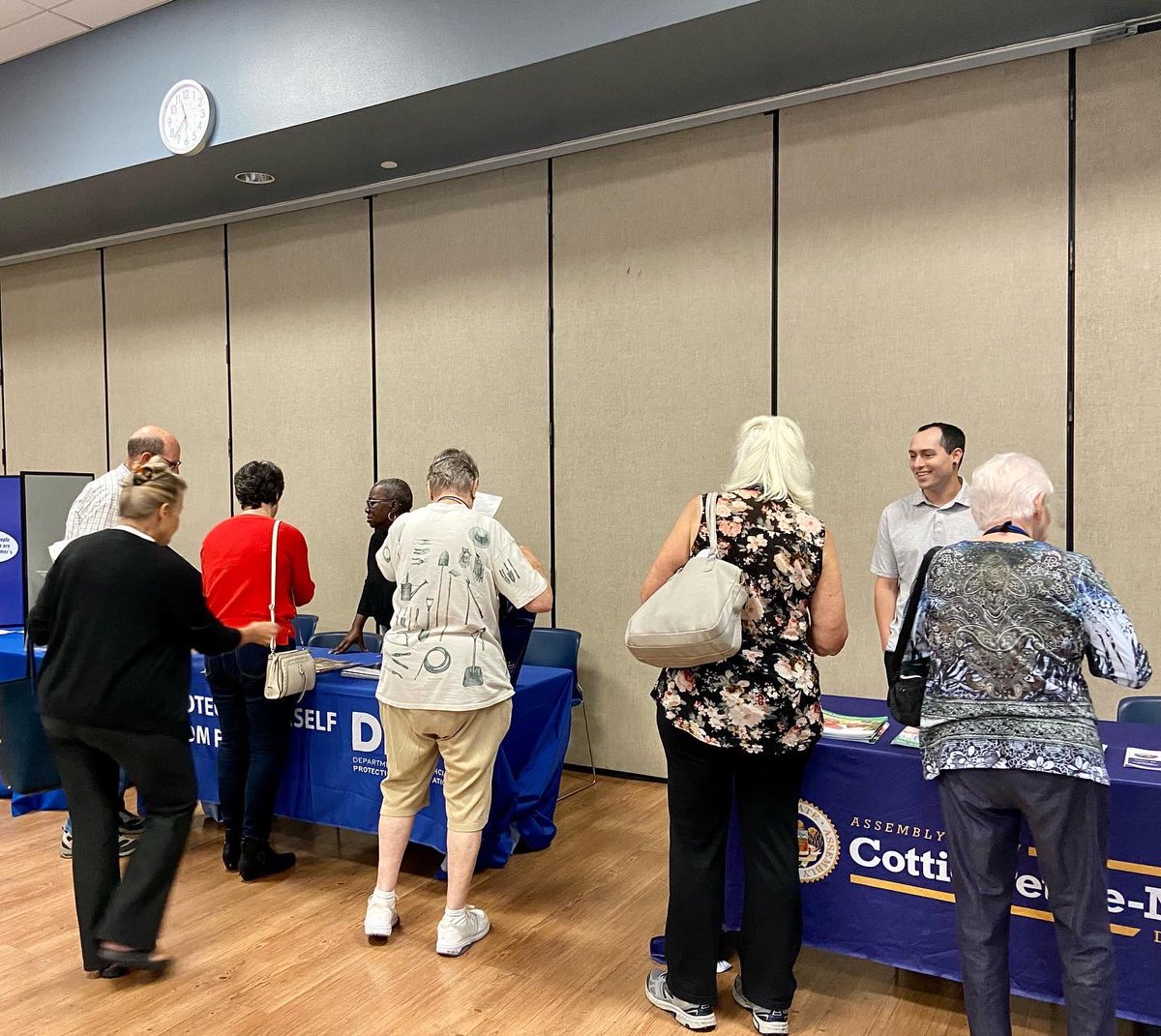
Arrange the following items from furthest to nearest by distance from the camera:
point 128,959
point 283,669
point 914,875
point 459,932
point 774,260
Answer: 1. point 774,260
2. point 283,669
3. point 459,932
4. point 128,959
5. point 914,875

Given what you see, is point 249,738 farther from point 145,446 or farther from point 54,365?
point 54,365

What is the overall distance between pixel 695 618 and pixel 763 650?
279 mm

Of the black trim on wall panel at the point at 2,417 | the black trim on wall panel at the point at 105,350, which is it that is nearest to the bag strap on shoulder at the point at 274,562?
the black trim on wall panel at the point at 105,350

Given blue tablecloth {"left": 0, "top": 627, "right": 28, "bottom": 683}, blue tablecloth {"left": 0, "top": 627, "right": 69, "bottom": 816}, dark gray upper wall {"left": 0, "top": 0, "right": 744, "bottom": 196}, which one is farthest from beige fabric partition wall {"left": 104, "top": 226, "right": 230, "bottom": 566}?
blue tablecloth {"left": 0, "top": 627, "right": 28, "bottom": 683}

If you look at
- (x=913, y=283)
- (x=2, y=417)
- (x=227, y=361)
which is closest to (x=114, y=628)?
(x=913, y=283)

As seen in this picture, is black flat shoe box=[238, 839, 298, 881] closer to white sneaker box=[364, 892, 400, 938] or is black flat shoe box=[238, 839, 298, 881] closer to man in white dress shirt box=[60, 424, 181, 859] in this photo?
man in white dress shirt box=[60, 424, 181, 859]

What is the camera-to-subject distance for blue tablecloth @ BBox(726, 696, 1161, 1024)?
2244mm

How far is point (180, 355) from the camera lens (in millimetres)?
6512

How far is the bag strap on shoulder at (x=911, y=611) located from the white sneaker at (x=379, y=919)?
187 centimetres

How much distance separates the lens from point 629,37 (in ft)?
11.6

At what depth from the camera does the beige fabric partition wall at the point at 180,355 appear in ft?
20.9

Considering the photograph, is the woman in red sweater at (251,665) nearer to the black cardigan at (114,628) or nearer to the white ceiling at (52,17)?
the black cardigan at (114,628)

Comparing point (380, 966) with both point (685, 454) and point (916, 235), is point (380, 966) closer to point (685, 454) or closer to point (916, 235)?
point (685, 454)

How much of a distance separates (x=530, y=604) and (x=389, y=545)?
1.69 feet
